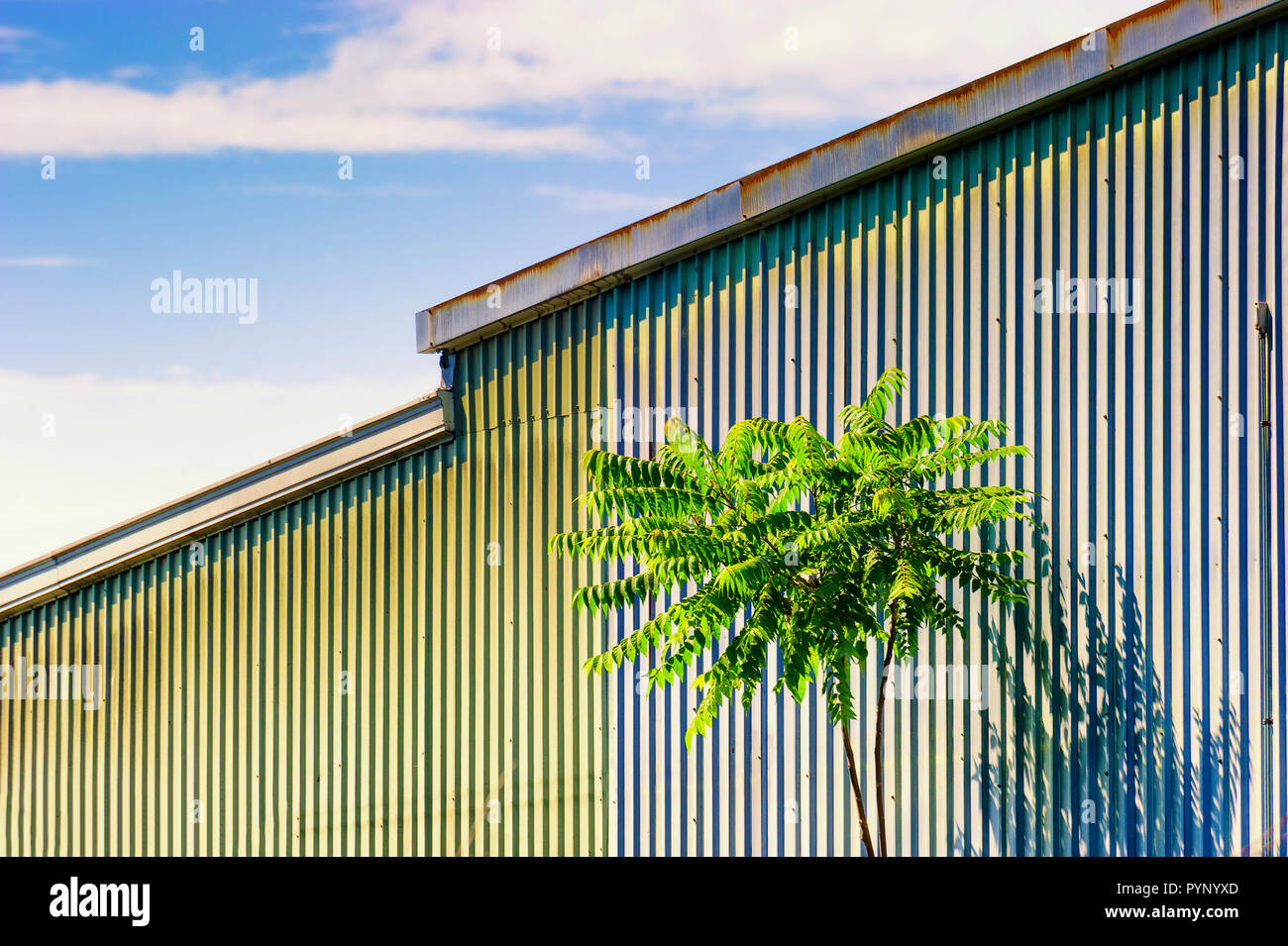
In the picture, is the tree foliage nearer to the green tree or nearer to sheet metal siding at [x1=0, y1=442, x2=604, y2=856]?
the green tree

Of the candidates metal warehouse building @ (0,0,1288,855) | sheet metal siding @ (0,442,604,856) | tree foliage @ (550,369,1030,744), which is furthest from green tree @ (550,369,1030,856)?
sheet metal siding @ (0,442,604,856)

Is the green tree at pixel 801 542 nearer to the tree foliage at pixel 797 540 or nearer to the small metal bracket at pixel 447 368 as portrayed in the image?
the tree foliage at pixel 797 540

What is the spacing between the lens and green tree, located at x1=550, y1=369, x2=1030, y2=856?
8453 millimetres

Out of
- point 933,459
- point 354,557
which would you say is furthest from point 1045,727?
point 354,557

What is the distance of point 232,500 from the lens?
1222 cm

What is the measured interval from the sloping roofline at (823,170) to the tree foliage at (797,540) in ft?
7.64

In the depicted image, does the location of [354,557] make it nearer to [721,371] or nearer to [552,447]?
A: [552,447]

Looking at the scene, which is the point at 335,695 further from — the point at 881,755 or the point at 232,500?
the point at 881,755

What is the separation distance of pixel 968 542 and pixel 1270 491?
2.25m

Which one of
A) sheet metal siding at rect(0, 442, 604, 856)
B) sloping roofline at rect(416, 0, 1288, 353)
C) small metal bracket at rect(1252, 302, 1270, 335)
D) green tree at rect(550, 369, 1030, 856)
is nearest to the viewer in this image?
green tree at rect(550, 369, 1030, 856)

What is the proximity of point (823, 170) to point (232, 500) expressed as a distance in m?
6.76

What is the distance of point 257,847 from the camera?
11891 millimetres

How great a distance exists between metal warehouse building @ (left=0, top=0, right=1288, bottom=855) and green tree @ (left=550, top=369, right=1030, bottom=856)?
96 cm

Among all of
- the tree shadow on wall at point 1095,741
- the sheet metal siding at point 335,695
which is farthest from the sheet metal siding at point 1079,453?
the sheet metal siding at point 335,695
